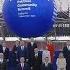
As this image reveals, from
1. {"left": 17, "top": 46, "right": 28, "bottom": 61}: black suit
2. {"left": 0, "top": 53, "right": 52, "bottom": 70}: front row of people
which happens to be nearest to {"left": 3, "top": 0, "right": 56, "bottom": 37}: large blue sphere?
{"left": 0, "top": 53, "right": 52, "bottom": 70}: front row of people

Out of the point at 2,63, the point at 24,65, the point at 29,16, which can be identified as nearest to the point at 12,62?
the point at 2,63

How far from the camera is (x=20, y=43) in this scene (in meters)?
9.23

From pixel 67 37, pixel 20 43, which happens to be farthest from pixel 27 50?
pixel 67 37

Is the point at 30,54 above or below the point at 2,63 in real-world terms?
above

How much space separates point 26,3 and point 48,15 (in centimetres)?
32

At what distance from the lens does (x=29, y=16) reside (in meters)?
3.92

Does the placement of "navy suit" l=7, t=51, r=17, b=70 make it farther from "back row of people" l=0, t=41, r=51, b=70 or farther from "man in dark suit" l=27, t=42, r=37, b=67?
"man in dark suit" l=27, t=42, r=37, b=67

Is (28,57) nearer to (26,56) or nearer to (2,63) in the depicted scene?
(26,56)

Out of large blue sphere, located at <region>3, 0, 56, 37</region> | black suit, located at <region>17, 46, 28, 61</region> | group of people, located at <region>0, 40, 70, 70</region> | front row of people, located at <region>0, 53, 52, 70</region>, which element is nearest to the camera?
large blue sphere, located at <region>3, 0, 56, 37</region>

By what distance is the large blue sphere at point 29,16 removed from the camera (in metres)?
3.93

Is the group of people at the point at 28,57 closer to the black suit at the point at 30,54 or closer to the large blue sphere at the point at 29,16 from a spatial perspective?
the black suit at the point at 30,54

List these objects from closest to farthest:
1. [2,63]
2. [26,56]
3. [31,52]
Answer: [2,63]
[26,56]
[31,52]

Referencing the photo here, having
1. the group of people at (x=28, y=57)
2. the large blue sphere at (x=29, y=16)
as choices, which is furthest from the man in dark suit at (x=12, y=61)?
the large blue sphere at (x=29, y=16)

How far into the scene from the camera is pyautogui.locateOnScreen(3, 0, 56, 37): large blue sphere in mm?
3928
